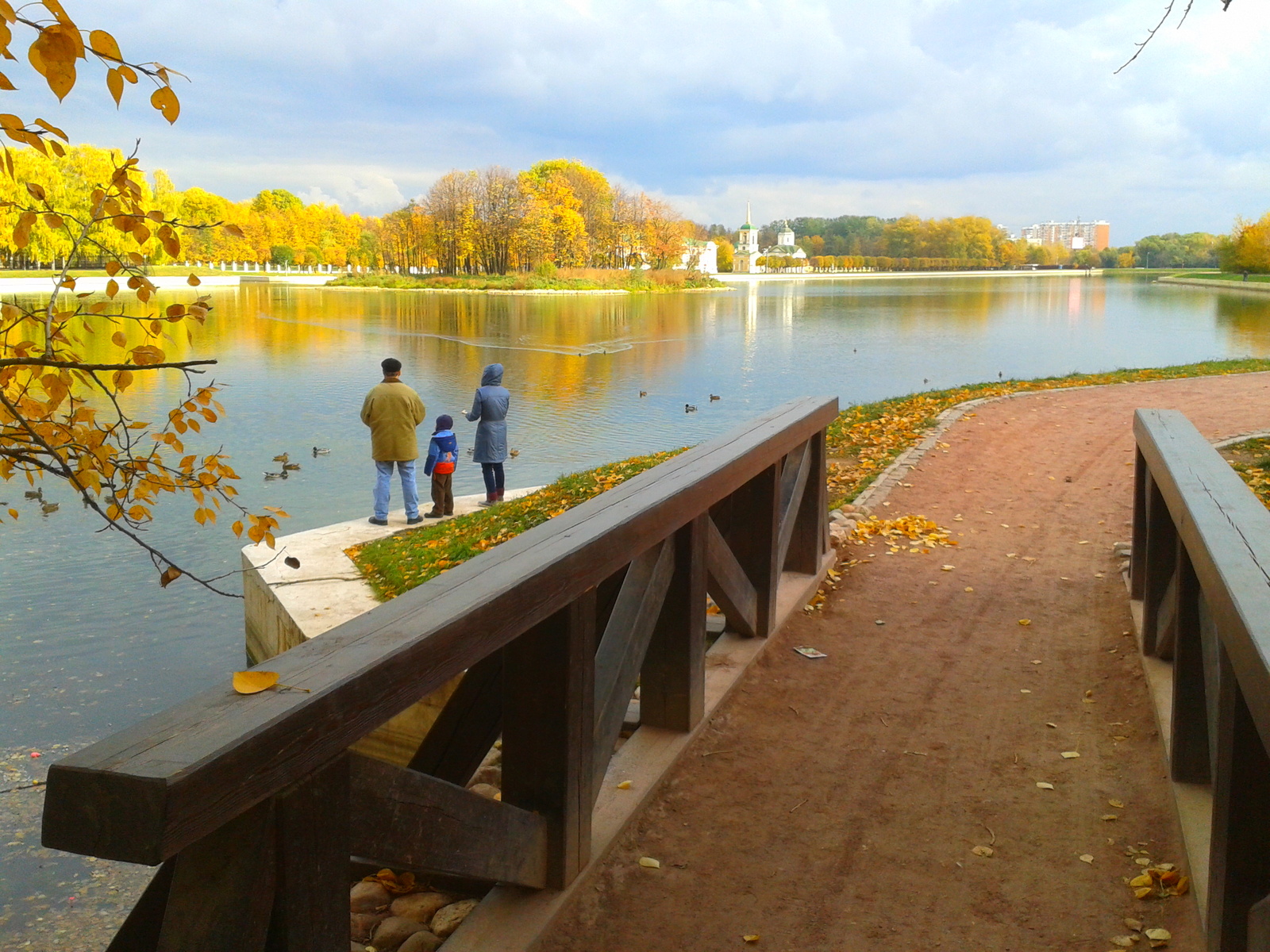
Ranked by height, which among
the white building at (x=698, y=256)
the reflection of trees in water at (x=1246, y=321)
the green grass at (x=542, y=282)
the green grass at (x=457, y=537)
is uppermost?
the white building at (x=698, y=256)

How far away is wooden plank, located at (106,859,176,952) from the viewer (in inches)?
70.0

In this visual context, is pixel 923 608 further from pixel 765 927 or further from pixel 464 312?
pixel 464 312

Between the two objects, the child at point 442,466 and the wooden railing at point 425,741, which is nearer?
the wooden railing at point 425,741

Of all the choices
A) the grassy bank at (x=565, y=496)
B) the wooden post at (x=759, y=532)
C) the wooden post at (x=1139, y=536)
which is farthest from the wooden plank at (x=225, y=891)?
the wooden post at (x=1139, y=536)

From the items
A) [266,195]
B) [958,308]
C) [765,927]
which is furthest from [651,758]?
[266,195]

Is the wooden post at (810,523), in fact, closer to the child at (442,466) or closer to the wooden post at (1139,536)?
the wooden post at (1139,536)

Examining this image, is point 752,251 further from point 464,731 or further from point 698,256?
point 464,731

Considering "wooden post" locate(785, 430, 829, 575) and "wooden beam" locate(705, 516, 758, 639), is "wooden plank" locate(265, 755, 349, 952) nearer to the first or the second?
"wooden beam" locate(705, 516, 758, 639)

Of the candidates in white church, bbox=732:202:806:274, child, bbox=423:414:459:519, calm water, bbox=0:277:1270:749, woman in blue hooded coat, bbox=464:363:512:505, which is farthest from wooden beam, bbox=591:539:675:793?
white church, bbox=732:202:806:274

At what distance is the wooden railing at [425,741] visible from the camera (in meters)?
1.53

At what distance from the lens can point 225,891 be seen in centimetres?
170

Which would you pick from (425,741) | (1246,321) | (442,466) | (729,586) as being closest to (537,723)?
(425,741)

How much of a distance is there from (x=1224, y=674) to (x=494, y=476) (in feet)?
30.3

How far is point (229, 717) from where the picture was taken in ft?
5.46
